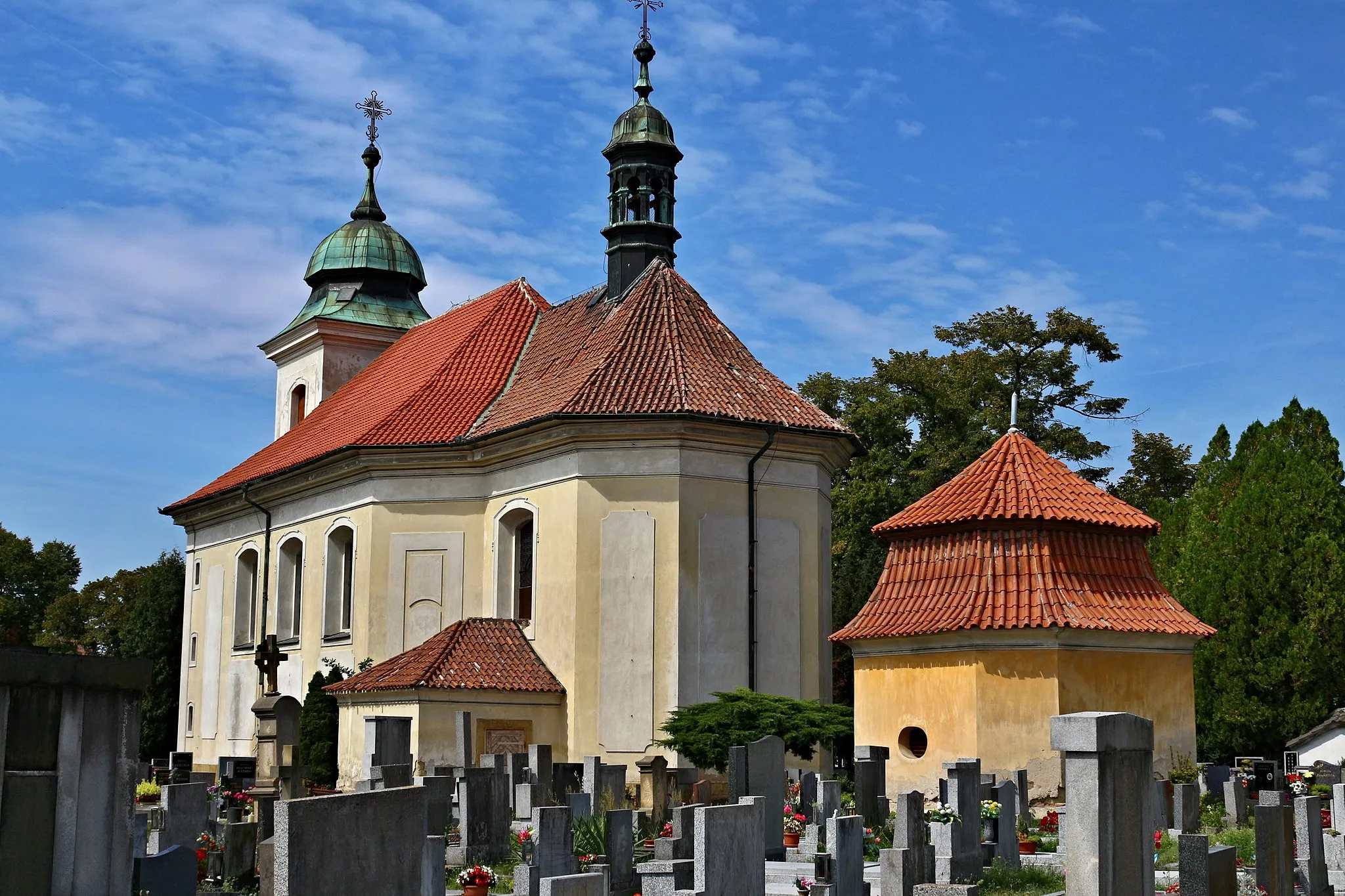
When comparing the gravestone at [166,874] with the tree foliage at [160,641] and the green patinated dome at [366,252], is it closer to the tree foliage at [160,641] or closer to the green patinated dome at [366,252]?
the tree foliage at [160,641]

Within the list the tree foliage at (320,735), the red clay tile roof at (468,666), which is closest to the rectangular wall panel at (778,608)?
the red clay tile roof at (468,666)

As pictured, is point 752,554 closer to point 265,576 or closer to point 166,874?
point 265,576

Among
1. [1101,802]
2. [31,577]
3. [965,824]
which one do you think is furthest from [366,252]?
[31,577]

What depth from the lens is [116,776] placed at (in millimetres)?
6832

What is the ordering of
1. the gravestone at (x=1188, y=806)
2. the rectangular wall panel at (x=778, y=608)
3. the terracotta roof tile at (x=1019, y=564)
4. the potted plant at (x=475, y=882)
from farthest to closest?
the rectangular wall panel at (x=778, y=608) < the terracotta roof tile at (x=1019, y=564) < the gravestone at (x=1188, y=806) < the potted plant at (x=475, y=882)

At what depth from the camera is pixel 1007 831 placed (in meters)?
15.2

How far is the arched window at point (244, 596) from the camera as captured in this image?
109 feet

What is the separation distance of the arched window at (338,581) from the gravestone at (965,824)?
16250 millimetres

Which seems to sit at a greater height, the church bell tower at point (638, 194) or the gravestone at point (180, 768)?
the church bell tower at point (638, 194)

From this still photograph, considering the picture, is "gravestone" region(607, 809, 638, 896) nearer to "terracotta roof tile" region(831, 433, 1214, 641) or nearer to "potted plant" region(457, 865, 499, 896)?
"potted plant" region(457, 865, 499, 896)

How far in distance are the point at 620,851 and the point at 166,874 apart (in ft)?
16.1

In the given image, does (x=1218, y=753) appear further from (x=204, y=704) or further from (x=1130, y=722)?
(x=1130, y=722)

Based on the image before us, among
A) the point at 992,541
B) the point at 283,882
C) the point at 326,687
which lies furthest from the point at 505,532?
the point at 283,882

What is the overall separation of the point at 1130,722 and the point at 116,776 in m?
5.37
